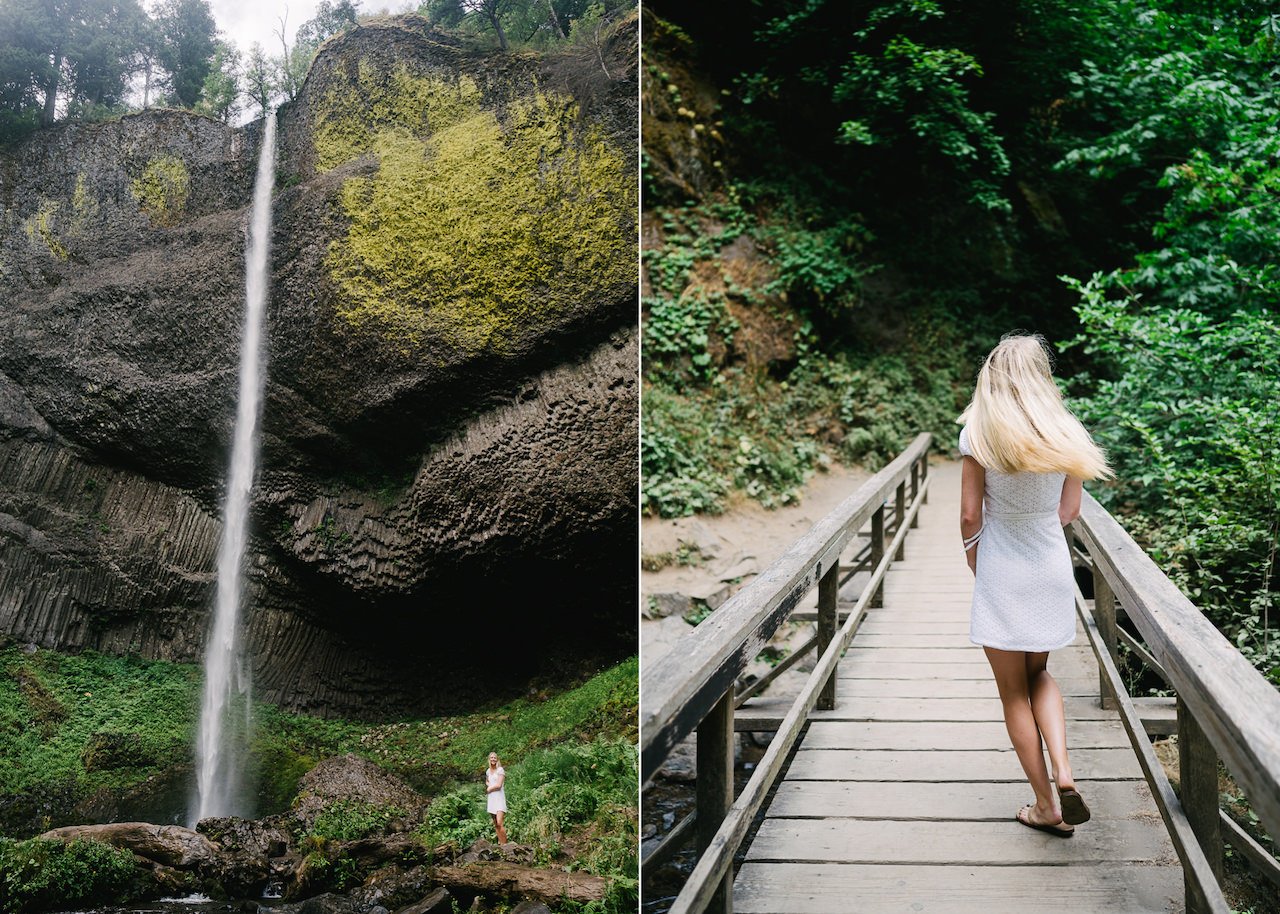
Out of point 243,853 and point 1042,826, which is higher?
point 1042,826

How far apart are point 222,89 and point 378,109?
1.98ft

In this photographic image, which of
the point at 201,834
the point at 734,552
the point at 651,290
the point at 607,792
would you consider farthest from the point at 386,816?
the point at 651,290

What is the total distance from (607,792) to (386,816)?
775 mm

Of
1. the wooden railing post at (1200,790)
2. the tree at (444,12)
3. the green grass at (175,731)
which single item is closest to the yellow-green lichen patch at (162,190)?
the tree at (444,12)

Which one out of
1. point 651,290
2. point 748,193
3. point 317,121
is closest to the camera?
point 317,121

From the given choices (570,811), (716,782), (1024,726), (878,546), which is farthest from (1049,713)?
(878,546)

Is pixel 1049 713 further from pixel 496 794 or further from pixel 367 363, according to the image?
pixel 367 363

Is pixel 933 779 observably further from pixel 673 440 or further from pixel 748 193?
pixel 748 193

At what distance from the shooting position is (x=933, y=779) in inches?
115

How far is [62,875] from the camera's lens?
273cm

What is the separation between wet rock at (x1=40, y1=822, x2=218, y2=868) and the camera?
2812mm

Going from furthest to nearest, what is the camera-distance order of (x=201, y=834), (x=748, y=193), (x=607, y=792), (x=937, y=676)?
(x=748, y=193), (x=937, y=676), (x=607, y=792), (x=201, y=834)

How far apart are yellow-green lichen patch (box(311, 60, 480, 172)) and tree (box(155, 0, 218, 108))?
1.53 ft

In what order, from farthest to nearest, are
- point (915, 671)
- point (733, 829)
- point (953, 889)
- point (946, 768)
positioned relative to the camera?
point (915, 671) → point (946, 768) → point (953, 889) → point (733, 829)
